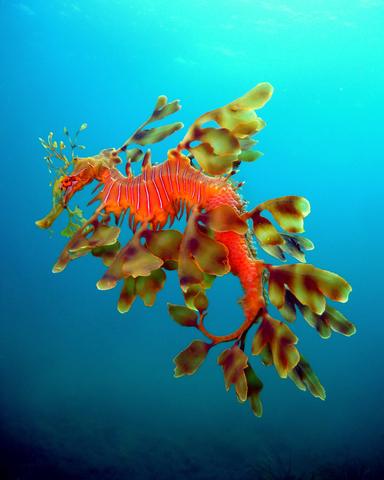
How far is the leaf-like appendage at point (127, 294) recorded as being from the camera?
1.35 meters

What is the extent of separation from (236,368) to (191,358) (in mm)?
226

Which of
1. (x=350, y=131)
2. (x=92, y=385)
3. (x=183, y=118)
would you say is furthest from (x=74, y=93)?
(x=350, y=131)

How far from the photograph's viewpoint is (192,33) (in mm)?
14859

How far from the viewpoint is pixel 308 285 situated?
121 centimetres

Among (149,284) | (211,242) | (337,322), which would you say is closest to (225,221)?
(211,242)

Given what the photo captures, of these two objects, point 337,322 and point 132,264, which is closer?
point 132,264

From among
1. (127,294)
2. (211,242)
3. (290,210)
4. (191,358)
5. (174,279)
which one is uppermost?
(174,279)

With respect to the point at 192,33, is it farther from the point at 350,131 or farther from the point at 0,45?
the point at 350,131

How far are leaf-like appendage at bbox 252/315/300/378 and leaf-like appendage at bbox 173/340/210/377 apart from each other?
26 centimetres

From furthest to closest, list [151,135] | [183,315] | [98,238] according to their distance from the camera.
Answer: [151,135], [183,315], [98,238]

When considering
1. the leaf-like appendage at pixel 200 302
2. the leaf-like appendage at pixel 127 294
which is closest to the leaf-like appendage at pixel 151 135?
the leaf-like appendage at pixel 127 294

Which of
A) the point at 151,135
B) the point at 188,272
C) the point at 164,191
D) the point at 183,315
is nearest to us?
the point at 188,272

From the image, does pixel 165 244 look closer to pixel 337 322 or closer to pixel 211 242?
pixel 211 242

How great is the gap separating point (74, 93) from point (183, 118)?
7.35 m
